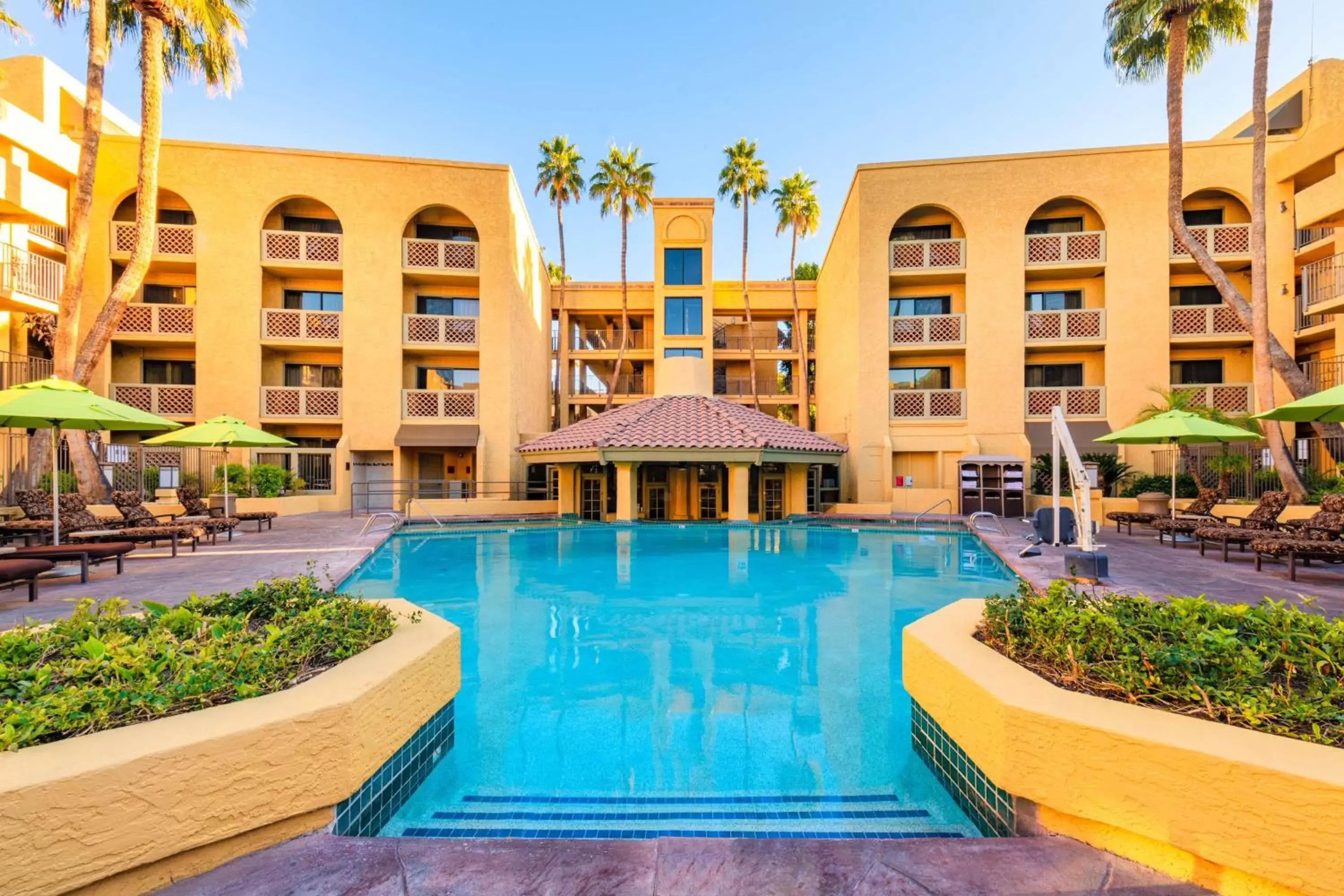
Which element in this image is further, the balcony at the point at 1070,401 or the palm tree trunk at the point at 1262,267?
the balcony at the point at 1070,401

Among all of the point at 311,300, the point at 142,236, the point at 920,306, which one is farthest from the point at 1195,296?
the point at 142,236

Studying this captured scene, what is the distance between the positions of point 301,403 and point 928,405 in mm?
24588

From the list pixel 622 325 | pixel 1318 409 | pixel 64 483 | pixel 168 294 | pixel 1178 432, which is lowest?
pixel 64 483

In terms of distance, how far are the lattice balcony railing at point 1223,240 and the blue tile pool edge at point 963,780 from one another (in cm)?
2546

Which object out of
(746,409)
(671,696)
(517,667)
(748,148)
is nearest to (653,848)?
(671,696)

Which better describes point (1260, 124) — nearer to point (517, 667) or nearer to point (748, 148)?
point (748, 148)

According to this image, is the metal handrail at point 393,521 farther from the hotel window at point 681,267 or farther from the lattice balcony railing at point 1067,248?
the lattice balcony railing at point 1067,248

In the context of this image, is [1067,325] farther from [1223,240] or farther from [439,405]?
[439,405]

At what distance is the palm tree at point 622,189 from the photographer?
102ft

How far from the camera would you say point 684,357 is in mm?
24734

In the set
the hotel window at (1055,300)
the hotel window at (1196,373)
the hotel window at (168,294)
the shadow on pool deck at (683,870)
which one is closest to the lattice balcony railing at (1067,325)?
the hotel window at (1055,300)

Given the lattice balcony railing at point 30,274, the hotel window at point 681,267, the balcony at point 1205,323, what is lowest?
the balcony at point 1205,323

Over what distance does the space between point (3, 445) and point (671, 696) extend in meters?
22.7

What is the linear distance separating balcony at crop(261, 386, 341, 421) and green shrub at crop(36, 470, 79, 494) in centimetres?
605
